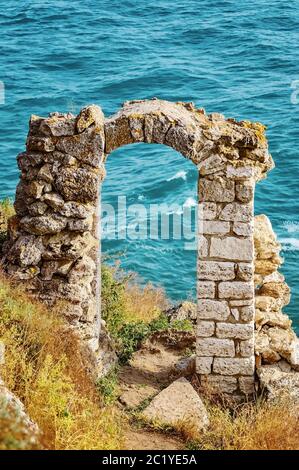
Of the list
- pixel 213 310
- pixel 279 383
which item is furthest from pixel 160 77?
pixel 279 383

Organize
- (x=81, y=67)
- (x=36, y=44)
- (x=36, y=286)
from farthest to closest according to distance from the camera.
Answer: (x=36, y=44), (x=81, y=67), (x=36, y=286)

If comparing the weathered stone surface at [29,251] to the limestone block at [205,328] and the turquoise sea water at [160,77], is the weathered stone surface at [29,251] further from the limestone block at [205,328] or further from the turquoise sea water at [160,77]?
the turquoise sea water at [160,77]

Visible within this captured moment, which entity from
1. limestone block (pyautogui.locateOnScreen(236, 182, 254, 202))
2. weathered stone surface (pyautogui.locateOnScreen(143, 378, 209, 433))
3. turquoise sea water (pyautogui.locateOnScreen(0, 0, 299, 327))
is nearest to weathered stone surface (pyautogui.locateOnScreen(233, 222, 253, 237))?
limestone block (pyautogui.locateOnScreen(236, 182, 254, 202))

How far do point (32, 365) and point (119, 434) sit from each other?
1329 mm

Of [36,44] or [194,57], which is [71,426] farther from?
[36,44]

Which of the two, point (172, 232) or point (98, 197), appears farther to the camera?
point (172, 232)

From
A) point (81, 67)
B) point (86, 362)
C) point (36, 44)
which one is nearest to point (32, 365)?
point (86, 362)

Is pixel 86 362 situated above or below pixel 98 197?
below

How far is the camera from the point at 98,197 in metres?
10.9

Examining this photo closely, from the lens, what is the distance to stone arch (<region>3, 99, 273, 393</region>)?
10.6m

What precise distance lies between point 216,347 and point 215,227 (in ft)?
5.18

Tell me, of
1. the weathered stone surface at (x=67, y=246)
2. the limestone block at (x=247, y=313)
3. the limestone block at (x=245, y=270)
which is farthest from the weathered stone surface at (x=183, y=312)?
the limestone block at (x=245, y=270)
